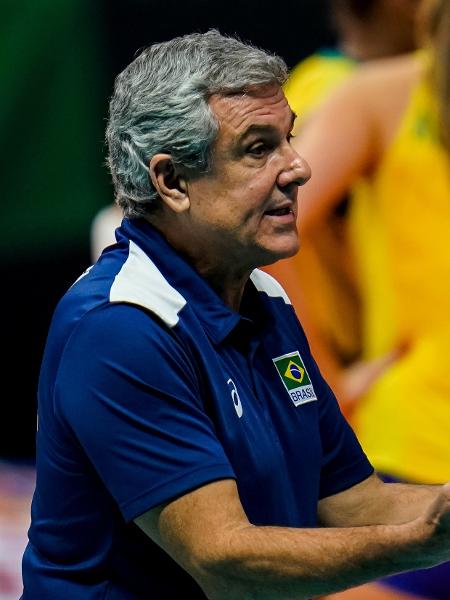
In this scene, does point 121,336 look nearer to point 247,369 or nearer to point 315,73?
point 247,369

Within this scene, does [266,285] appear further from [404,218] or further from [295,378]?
[404,218]

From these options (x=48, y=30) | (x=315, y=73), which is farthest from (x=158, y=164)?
(x=48, y=30)

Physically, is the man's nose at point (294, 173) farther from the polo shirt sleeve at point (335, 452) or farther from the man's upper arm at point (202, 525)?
the man's upper arm at point (202, 525)

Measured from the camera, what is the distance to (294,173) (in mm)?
2572

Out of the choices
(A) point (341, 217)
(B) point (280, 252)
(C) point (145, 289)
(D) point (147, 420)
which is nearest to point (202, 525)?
(D) point (147, 420)

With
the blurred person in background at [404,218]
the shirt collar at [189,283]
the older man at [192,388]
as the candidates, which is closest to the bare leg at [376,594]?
the blurred person in background at [404,218]

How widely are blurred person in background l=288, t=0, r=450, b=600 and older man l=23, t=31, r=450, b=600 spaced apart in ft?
5.40

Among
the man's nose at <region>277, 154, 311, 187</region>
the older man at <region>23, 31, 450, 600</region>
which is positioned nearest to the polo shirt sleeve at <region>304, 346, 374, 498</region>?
the older man at <region>23, 31, 450, 600</region>

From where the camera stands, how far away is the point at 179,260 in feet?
8.46

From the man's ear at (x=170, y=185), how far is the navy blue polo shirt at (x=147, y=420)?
0.07m

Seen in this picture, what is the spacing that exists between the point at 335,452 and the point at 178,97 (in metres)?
0.72

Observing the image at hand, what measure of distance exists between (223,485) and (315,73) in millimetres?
2638

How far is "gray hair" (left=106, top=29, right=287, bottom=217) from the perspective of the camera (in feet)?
8.27

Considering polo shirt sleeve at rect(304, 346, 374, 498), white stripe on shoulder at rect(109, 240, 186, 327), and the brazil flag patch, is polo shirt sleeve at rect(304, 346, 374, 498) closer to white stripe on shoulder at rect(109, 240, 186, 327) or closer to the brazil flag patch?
the brazil flag patch
